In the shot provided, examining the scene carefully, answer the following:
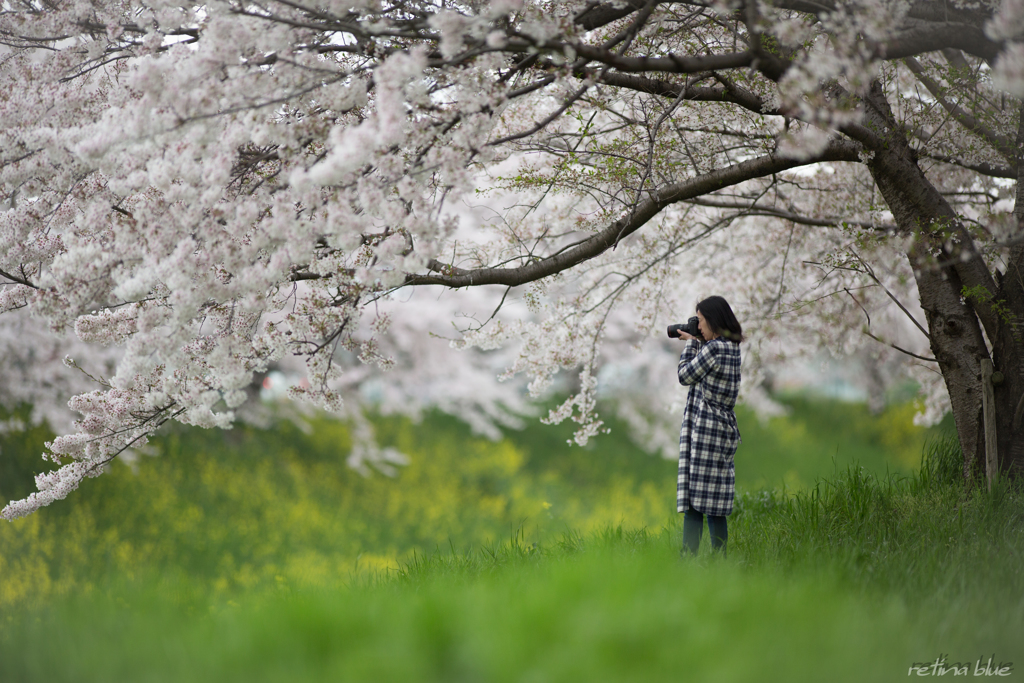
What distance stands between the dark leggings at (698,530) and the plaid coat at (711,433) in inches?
2.2

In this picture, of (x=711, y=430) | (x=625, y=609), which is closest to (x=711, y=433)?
(x=711, y=430)

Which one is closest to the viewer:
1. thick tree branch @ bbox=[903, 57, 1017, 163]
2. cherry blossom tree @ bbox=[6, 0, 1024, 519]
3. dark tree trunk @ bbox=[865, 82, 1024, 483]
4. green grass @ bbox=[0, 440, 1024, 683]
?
green grass @ bbox=[0, 440, 1024, 683]

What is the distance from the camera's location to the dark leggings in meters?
3.55

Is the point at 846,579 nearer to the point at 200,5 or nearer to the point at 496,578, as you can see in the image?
the point at 496,578

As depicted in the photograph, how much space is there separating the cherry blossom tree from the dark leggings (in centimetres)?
147

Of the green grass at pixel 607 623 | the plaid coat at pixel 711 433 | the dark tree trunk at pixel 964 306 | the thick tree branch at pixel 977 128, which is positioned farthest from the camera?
the thick tree branch at pixel 977 128

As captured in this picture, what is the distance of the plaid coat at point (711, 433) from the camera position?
3.50m

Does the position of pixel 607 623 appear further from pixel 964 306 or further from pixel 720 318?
pixel 964 306

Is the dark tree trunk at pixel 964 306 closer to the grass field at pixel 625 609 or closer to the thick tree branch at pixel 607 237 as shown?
the grass field at pixel 625 609

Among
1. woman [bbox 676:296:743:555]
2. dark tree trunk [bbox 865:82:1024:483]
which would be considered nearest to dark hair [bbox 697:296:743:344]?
woman [bbox 676:296:743:555]

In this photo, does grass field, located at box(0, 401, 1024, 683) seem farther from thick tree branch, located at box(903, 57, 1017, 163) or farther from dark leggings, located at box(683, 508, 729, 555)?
thick tree branch, located at box(903, 57, 1017, 163)

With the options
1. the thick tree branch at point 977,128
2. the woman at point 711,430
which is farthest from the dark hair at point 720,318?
the thick tree branch at point 977,128

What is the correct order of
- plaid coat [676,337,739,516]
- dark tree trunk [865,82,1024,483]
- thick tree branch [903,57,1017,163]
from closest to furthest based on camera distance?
plaid coat [676,337,739,516], dark tree trunk [865,82,1024,483], thick tree branch [903,57,1017,163]

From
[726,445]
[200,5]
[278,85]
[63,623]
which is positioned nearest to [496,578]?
[726,445]
